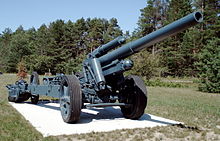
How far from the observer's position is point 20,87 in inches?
380

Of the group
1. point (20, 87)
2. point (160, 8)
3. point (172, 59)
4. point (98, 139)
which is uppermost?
point (160, 8)

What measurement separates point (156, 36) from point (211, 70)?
15723 millimetres

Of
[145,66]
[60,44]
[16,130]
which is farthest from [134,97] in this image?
[60,44]

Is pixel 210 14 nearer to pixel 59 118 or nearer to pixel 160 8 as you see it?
pixel 160 8

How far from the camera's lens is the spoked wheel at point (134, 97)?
6840 mm

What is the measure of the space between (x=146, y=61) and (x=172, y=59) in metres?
12.4

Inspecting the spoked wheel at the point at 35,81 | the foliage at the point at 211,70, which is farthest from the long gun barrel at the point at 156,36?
the foliage at the point at 211,70

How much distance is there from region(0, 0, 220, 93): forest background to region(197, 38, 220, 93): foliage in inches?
246

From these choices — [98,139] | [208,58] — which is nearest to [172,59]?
[208,58]

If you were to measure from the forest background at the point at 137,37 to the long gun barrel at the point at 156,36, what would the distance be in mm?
19251

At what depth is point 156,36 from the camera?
5.11m

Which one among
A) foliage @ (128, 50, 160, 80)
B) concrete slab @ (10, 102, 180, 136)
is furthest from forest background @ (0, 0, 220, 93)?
concrete slab @ (10, 102, 180, 136)

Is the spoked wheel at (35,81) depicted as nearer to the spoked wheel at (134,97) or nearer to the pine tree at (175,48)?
the spoked wheel at (134,97)

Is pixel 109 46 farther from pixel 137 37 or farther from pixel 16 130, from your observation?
pixel 137 37
